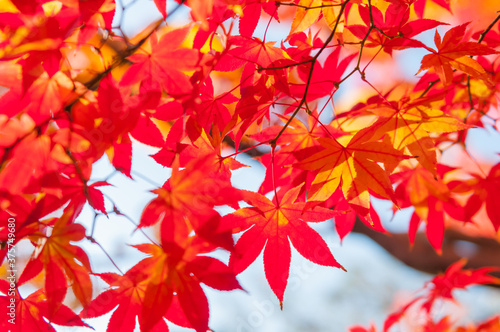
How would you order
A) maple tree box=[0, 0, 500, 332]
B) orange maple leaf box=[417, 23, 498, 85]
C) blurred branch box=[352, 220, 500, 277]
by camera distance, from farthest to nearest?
blurred branch box=[352, 220, 500, 277] < orange maple leaf box=[417, 23, 498, 85] < maple tree box=[0, 0, 500, 332]

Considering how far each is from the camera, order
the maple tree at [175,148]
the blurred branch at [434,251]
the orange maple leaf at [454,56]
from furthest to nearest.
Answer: the blurred branch at [434,251] → the orange maple leaf at [454,56] → the maple tree at [175,148]

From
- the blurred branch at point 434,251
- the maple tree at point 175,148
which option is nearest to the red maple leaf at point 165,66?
the maple tree at point 175,148

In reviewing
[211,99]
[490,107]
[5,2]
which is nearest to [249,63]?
[211,99]

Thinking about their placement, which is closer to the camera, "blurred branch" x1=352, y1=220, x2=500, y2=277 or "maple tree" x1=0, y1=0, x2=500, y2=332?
"maple tree" x1=0, y1=0, x2=500, y2=332

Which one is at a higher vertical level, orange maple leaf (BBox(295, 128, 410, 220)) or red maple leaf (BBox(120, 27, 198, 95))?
red maple leaf (BBox(120, 27, 198, 95))

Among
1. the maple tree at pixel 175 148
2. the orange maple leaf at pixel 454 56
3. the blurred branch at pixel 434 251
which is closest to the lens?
the maple tree at pixel 175 148

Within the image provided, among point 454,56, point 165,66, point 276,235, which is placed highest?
point 454,56

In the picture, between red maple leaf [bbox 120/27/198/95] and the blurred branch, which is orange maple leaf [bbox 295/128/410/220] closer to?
red maple leaf [bbox 120/27/198/95]

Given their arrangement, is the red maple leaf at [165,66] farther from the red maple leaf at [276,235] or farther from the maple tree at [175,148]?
the red maple leaf at [276,235]

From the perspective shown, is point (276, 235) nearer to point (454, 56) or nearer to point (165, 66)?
point (165, 66)

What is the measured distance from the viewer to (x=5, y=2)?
76 centimetres

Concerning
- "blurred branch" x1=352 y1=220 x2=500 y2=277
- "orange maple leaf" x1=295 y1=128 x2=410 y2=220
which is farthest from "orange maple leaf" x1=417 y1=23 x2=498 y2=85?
"blurred branch" x1=352 y1=220 x2=500 y2=277

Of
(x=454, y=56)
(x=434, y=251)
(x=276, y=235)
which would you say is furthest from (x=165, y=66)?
(x=434, y=251)

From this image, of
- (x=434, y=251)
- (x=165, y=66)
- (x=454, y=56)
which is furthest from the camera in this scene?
(x=434, y=251)
